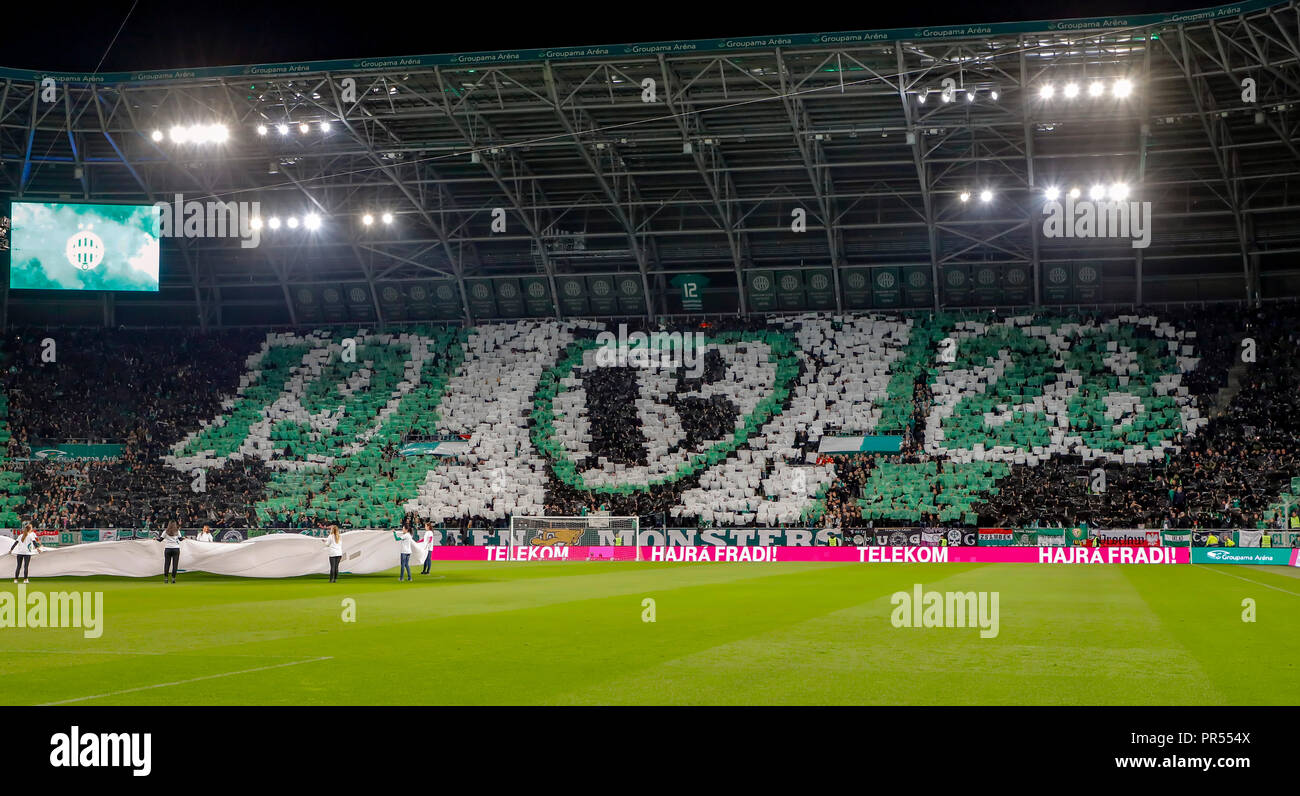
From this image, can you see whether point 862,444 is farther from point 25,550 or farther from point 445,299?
point 25,550

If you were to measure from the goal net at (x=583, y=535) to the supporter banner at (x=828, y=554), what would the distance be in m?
0.07

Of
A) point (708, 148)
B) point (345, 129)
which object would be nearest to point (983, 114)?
point (708, 148)

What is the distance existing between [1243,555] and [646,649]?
122 ft

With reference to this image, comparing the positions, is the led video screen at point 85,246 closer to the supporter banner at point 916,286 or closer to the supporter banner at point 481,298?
the supporter banner at point 481,298

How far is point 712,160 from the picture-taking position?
5069cm

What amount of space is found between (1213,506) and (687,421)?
23.2 metres

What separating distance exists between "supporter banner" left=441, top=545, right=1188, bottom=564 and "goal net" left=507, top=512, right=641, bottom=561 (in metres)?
0.07

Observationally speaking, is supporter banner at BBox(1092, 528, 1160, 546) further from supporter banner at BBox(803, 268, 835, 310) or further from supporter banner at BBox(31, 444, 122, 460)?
supporter banner at BBox(31, 444, 122, 460)

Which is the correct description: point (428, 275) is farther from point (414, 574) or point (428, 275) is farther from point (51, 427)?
point (414, 574)

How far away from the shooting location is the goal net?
1925 inches

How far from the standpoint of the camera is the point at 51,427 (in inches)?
2265

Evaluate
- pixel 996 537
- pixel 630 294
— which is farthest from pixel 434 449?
pixel 996 537

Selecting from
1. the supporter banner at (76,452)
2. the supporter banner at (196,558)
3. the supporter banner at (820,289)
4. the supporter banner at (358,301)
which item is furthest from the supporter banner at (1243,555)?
the supporter banner at (76,452)

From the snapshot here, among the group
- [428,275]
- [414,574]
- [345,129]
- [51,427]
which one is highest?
[345,129]
